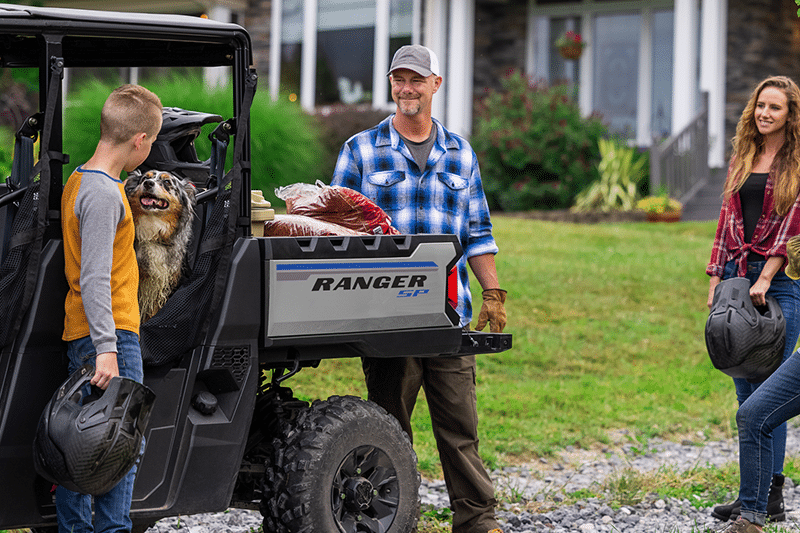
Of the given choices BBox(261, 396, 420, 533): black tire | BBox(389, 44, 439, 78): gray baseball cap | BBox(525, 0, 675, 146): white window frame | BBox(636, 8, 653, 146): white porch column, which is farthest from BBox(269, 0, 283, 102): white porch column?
→ BBox(261, 396, 420, 533): black tire

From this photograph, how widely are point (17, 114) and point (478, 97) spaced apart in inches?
315

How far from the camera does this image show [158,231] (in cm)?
324

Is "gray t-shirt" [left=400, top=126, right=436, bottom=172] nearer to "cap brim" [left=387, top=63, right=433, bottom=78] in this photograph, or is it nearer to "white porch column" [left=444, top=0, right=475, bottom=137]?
"cap brim" [left=387, top=63, right=433, bottom=78]

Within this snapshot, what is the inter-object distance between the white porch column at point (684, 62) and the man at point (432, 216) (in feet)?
39.3

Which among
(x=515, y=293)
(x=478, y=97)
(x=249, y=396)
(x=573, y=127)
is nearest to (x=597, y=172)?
(x=573, y=127)

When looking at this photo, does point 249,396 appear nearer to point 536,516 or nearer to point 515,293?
point 536,516

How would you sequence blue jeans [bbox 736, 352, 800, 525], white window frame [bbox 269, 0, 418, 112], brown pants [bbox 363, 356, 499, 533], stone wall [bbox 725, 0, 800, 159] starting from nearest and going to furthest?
blue jeans [bbox 736, 352, 800, 525] → brown pants [bbox 363, 356, 499, 533] → stone wall [bbox 725, 0, 800, 159] → white window frame [bbox 269, 0, 418, 112]

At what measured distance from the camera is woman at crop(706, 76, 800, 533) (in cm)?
456

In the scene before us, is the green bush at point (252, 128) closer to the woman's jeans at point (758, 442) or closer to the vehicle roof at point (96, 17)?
the vehicle roof at point (96, 17)

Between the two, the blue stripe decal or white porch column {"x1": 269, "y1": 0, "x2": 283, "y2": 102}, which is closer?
the blue stripe decal

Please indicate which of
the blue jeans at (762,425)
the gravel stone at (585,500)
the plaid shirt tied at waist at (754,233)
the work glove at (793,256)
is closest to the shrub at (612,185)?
the gravel stone at (585,500)

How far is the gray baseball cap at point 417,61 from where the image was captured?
418 centimetres

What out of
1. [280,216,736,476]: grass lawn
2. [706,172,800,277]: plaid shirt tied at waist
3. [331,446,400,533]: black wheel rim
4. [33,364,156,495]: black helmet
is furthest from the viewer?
[280,216,736,476]: grass lawn

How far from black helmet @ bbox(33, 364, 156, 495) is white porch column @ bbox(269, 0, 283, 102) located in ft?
49.3
